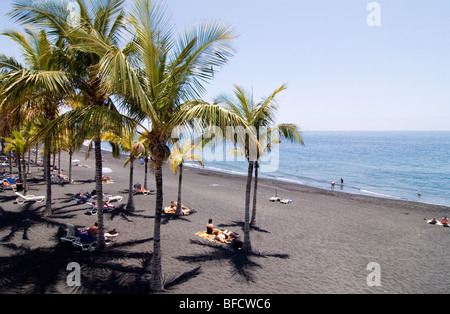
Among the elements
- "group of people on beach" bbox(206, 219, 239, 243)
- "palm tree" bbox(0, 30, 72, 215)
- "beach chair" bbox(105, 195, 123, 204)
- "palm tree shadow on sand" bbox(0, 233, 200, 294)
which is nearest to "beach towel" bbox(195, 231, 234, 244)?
"group of people on beach" bbox(206, 219, 239, 243)

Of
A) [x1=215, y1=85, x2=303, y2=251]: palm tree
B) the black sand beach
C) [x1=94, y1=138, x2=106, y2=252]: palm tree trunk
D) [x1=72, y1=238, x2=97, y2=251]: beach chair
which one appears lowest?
the black sand beach

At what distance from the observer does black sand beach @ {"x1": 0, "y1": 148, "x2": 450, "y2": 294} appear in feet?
26.3

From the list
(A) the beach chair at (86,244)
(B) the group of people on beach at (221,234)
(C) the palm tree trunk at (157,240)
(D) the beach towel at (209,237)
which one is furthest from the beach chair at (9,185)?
(C) the palm tree trunk at (157,240)

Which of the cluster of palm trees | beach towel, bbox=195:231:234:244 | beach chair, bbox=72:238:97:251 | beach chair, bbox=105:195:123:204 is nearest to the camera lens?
the cluster of palm trees

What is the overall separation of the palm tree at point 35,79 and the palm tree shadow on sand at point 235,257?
615cm

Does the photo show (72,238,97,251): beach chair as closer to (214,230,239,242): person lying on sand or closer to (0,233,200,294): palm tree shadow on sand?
(0,233,200,294): palm tree shadow on sand

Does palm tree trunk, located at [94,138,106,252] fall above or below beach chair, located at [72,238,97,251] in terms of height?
above

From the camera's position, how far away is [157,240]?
7.00m

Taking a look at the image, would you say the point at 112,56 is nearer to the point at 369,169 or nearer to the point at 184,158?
the point at 184,158

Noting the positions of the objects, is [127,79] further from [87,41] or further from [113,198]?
[113,198]

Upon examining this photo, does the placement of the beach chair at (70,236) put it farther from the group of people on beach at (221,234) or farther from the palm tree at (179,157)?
the palm tree at (179,157)

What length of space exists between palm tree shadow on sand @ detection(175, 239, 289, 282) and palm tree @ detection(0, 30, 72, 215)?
20.2ft

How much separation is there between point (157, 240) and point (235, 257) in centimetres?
424

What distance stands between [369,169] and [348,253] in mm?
51450
